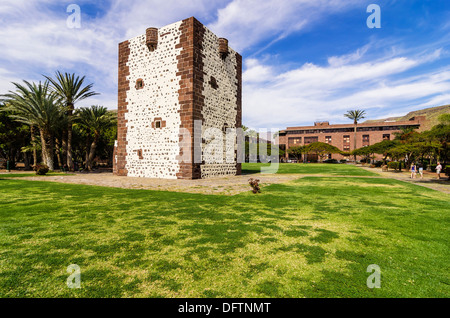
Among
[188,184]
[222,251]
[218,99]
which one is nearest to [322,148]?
[218,99]

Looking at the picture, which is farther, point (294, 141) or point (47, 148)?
point (294, 141)

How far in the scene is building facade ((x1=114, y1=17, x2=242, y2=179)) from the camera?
1423cm

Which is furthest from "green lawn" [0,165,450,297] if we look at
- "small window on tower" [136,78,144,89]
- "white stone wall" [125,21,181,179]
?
"small window on tower" [136,78,144,89]

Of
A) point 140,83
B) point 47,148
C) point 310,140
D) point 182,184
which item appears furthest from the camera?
point 310,140

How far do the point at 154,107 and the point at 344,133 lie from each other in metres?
84.0

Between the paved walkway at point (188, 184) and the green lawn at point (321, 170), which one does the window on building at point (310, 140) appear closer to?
the green lawn at point (321, 170)

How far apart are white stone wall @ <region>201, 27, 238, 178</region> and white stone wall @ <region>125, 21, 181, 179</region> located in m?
1.98

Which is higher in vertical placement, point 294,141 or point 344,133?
point 344,133

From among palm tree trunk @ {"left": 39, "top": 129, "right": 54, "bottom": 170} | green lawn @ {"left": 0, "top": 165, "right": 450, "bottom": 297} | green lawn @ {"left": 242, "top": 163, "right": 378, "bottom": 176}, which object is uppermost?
palm tree trunk @ {"left": 39, "top": 129, "right": 54, "bottom": 170}

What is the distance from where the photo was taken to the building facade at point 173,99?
46.7 ft

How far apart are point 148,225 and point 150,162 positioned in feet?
38.7

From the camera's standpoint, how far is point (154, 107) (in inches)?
608

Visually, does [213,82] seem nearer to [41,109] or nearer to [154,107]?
[154,107]

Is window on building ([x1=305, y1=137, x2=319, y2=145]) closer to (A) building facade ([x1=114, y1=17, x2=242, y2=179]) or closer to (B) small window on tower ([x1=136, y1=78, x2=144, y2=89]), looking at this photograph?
(A) building facade ([x1=114, y1=17, x2=242, y2=179])
